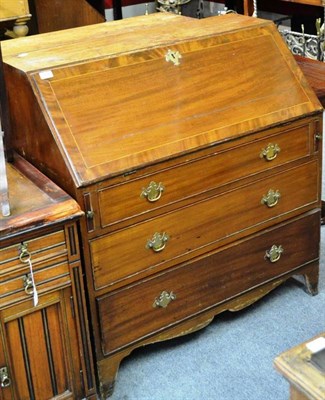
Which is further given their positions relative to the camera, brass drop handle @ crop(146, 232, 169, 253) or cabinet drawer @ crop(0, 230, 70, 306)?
brass drop handle @ crop(146, 232, 169, 253)

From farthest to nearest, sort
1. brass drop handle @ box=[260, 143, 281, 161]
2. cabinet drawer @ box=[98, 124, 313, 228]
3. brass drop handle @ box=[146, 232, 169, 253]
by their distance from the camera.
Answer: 1. brass drop handle @ box=[260, 143, 281, 161]
2. brass drop handle @ box=[146, 232, 169, 253]
3. cabinet drawer @ box=[98, 124, 313, 228]

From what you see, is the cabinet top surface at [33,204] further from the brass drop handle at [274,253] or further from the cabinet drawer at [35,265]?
the brass drop handle at [274,253]

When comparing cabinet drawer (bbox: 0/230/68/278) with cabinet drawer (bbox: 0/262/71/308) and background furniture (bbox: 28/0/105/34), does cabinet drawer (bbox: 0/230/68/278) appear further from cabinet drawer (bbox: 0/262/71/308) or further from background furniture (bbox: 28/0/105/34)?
background furniture (bbox: 28/0/105/34)

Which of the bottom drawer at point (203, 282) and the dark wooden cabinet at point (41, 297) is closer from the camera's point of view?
the dark wooden cabinet at point (41, 297)

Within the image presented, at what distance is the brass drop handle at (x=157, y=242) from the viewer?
2.10 metres

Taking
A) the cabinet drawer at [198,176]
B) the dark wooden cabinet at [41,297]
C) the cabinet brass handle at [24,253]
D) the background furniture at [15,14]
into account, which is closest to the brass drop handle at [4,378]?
the dark wooden cabinet at [41,297]

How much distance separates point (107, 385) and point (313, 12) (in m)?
3.87

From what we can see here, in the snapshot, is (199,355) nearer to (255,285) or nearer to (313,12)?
(255,285)

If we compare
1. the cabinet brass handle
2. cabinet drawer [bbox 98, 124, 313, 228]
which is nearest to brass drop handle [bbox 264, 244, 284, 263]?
cabinet drawer [bbox 98, 124, 313, 228]

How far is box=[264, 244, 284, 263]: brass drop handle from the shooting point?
2449mm

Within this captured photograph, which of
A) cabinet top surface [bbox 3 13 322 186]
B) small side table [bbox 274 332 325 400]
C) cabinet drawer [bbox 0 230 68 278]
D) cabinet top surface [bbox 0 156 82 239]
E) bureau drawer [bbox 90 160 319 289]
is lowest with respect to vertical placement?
bureau drawer [bbox 90 160 319 289]

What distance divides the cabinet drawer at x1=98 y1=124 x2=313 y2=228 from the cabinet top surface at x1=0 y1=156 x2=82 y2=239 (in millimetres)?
127

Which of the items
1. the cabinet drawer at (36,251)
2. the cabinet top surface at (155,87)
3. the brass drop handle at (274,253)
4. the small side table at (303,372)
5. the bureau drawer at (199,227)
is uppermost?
the cabinet top surface at (155,87)

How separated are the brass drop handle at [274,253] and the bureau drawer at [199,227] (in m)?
0.11
